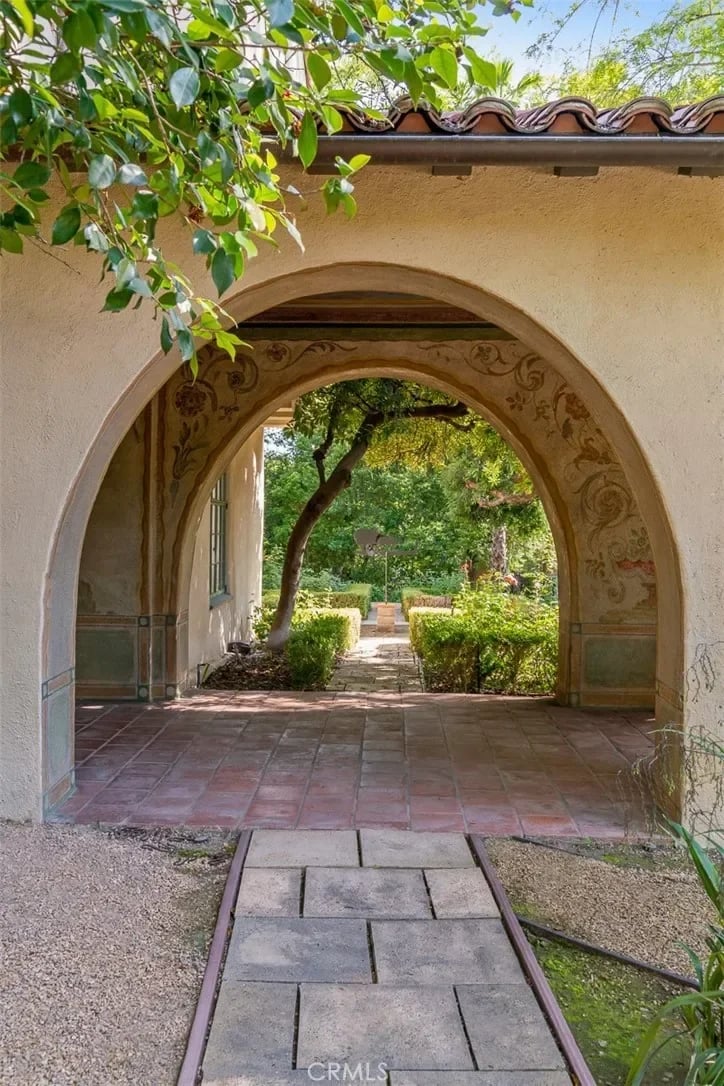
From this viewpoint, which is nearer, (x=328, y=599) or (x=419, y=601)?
(x=328, y=599)

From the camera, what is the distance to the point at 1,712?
12.3ft

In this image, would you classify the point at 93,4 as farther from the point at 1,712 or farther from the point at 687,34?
the point at 687,34

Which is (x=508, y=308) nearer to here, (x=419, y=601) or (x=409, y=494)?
(x=419, y=601)

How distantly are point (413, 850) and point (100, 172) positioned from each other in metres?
2.91

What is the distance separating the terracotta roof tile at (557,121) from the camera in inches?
126

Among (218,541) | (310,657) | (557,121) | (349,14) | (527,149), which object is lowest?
(310,657)

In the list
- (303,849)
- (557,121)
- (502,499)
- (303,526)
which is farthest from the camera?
(502,499)

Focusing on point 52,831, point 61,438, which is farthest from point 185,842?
point 61,438

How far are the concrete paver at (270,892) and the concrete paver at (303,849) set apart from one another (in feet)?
0.25

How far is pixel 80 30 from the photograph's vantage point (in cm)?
161

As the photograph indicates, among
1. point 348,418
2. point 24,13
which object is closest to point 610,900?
point 24,13

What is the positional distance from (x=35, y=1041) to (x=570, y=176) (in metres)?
3.81

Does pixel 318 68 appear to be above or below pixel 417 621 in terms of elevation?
above

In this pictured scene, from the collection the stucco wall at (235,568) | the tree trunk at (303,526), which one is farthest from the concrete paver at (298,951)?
the tree trunk at (303,526)
